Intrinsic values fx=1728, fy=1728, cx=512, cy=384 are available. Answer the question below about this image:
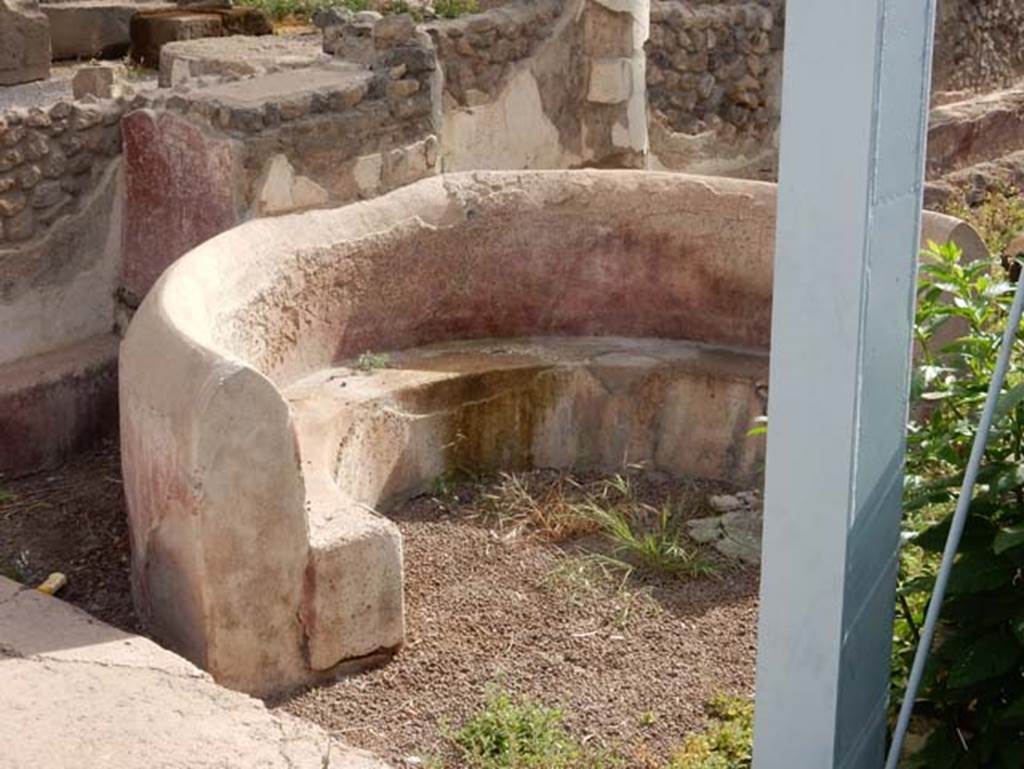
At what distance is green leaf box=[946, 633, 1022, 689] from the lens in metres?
2.95

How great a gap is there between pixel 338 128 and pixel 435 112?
0.59 metres

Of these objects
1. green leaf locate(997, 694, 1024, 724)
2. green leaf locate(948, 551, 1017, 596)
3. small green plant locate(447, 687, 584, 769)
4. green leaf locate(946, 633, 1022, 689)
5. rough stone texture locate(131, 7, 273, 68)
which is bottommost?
small green plant locate(447, 687, 584, 769)

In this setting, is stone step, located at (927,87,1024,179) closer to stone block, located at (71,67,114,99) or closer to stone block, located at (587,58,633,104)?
stone block, located at (587,58,633,104)

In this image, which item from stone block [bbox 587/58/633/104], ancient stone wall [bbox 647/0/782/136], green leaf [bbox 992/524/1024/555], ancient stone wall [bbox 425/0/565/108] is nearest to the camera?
green leaf [bbox 992/524/1024/555]

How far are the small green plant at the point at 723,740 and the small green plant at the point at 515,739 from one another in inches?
9.9

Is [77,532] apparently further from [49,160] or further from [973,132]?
[973,132]

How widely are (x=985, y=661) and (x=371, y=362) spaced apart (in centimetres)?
285

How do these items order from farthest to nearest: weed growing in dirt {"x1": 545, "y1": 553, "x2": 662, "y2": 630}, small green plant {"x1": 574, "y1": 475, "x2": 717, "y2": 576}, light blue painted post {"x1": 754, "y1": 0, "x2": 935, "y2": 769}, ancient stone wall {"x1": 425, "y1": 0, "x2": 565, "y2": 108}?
ancient stone wall {"x1": 425, "y1": 0, "x2": 565, "y2": 108}, small green plant {"x1": 574, "y1": 475, "x2": 717, "y2": 576}, weed growing in dirt {"x1": 545, "y1": 553, "x2": 662, "y2": 630}, light blue painted post {"x1": 754, "y1": 0, "x2": 935, "y2": 769}

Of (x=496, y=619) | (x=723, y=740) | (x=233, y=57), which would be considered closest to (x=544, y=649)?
(x=496, y=619)

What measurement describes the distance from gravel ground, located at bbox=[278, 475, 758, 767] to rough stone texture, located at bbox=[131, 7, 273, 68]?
544 centimetres

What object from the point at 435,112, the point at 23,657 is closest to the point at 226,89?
the point at 435,112

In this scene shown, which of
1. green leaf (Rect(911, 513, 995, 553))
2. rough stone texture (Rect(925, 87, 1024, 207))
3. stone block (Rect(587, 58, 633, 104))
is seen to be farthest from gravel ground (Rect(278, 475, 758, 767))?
rough stone texture (Rect(925, 87, 1024, 207))

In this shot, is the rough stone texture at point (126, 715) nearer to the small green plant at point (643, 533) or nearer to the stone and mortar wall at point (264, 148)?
the small green plant at point (643, 533)

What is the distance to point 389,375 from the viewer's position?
539 centimetres
